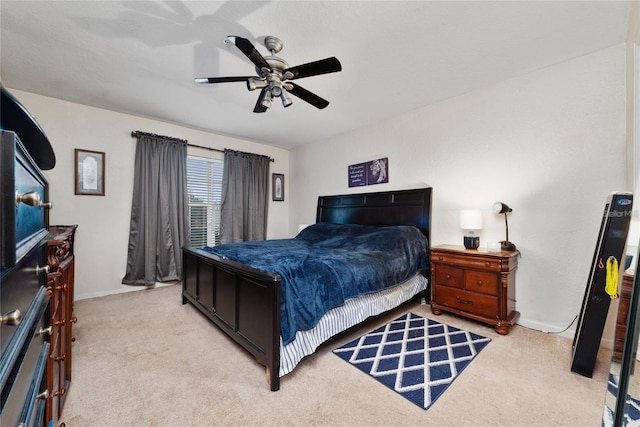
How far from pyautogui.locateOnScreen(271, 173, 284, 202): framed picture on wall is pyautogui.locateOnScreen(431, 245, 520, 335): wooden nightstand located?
348cm

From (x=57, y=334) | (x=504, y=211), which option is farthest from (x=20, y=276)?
(x=504, y=211)

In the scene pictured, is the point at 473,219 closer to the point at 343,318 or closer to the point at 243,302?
the point at 343,318

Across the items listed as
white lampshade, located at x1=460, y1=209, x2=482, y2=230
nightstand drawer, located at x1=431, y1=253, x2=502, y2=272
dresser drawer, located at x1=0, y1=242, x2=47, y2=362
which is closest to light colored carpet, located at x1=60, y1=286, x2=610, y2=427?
nightstand drawer, located at x1=431, y1=253, x2=502, y2=272

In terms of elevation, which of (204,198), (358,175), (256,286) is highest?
(358,175)

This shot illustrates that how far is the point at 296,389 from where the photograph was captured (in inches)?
66.7

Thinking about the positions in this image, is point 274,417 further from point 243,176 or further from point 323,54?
point 243,176

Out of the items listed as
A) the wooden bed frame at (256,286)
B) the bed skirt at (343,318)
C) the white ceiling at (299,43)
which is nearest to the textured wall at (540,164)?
the white ceiling at (299,43)

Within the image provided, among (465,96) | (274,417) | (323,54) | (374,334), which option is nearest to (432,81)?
(465,96)

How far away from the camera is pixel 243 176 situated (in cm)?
484

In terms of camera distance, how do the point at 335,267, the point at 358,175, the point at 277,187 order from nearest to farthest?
the point at 335,267 < the point at 358,175 < the point at 277,187

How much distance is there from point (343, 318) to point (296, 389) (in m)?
0.65

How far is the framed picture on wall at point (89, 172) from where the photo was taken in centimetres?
337

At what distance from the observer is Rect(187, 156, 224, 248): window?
4.41 m

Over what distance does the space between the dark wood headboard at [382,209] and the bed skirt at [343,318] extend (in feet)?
2.71
